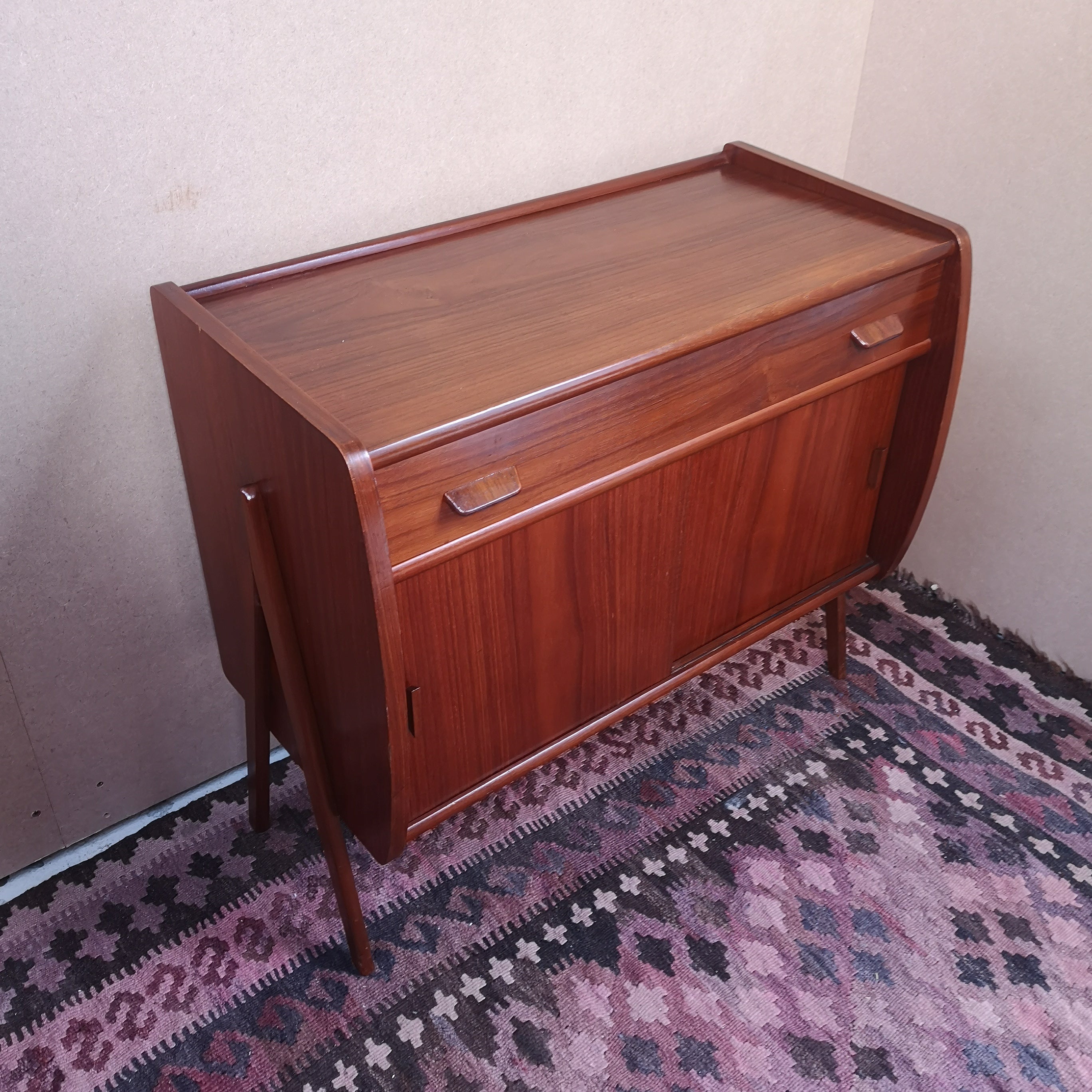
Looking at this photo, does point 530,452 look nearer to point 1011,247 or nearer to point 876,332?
point 876,332

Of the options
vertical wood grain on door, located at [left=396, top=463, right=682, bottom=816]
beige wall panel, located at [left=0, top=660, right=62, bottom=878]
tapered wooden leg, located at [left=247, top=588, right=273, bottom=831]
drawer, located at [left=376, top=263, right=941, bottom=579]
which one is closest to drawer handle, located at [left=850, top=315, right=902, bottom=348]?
drawer, located at [left=376, top=263, right=941, bottom=579]

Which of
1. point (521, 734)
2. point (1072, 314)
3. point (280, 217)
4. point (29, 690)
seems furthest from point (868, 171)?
point (29, 690)

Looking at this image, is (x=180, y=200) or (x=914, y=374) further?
(x=914, y=374)

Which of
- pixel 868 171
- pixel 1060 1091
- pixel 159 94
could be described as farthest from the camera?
pixel 868 171

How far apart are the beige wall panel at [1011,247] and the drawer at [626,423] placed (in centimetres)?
42

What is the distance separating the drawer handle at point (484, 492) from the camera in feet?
3.53

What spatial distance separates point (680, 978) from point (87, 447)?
107 centimetres

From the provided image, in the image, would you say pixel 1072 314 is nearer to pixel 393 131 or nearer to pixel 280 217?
pixel 393 131

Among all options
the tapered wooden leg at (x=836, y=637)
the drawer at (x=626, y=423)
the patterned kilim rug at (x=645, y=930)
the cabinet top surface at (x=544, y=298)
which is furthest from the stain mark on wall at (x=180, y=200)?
the tapered wooden leg at (x=836, y=637)

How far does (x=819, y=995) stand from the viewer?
142 centimetres

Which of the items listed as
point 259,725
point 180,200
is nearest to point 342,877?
point 259,725

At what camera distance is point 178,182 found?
4.12 feet

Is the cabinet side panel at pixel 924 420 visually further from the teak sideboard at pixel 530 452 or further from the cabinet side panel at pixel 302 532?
the cabinet side panel at pixel 302 532

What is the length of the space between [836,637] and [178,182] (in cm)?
130
